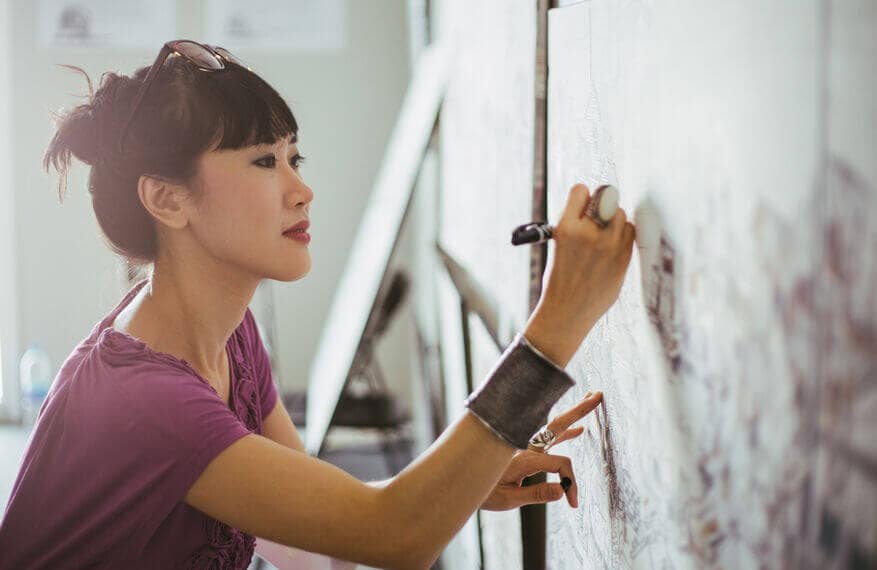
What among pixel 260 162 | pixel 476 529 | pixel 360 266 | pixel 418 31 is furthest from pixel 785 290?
pixel 418 31

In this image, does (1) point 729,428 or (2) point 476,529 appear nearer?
(1) point 729,428

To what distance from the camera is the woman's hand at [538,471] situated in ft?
3.39

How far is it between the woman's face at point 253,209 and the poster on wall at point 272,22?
376cm

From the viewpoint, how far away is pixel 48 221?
4.74 meters

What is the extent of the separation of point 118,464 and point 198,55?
52 cm

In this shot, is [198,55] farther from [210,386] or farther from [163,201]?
[210,386]

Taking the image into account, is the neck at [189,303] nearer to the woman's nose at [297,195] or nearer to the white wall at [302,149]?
the woman's nose at [297,195]

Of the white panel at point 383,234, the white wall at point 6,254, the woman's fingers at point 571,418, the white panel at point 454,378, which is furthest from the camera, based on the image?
the white wall at point 6,254

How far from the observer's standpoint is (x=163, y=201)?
3.88 ft

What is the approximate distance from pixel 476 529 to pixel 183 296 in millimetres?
1076

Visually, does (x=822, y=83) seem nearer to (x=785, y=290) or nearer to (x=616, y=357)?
(x=785, y=290)

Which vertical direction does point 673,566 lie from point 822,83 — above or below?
below

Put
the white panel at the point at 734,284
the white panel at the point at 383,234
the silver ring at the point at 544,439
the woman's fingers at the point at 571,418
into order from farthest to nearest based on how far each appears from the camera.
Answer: the white panel at the point at 383,234 → the silver ring at the point at 544,439 → the woman's fingers at the point at 571,418 → the white panel at the point at 734,284

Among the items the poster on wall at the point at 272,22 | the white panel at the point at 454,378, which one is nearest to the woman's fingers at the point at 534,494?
the white panel at the point at 454,378
